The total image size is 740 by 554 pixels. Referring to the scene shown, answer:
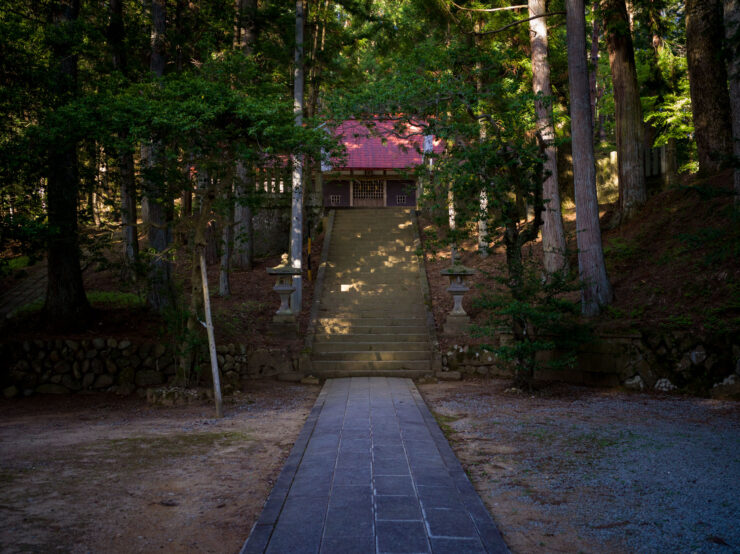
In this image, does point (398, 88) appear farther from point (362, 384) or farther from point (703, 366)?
point (703, 366)

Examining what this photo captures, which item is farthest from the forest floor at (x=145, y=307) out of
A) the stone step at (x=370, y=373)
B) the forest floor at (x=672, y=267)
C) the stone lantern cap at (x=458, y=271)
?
the forest floor at (x=672, y=267)

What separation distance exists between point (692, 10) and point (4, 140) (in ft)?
52.2

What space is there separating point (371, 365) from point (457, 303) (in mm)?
2824

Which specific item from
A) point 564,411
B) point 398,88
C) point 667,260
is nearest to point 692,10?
point 667,260

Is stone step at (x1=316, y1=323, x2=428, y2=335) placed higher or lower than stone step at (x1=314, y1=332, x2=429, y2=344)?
higher

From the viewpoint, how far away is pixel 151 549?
3.62 metres

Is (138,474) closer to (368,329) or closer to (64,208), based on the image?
(64,208)

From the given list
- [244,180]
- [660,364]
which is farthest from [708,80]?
[244,180]

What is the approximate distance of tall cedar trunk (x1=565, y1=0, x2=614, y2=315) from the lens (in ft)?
35.9

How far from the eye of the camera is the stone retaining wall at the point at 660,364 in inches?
345

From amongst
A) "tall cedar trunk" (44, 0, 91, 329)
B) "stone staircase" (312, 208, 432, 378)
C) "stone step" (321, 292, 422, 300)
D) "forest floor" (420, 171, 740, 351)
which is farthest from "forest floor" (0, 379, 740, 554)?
"stone step" (321, 292, 422, 300)

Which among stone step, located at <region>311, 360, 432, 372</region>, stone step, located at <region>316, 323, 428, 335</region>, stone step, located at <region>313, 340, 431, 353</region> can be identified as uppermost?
stone step, located at <region>316, 323, 428, 335</region>

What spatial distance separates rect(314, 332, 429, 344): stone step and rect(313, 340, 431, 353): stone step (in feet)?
0.59

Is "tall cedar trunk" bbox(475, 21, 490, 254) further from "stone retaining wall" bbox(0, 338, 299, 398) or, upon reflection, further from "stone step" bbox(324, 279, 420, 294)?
"stone retaining wall" bbox(0, 338, 299, 398)
